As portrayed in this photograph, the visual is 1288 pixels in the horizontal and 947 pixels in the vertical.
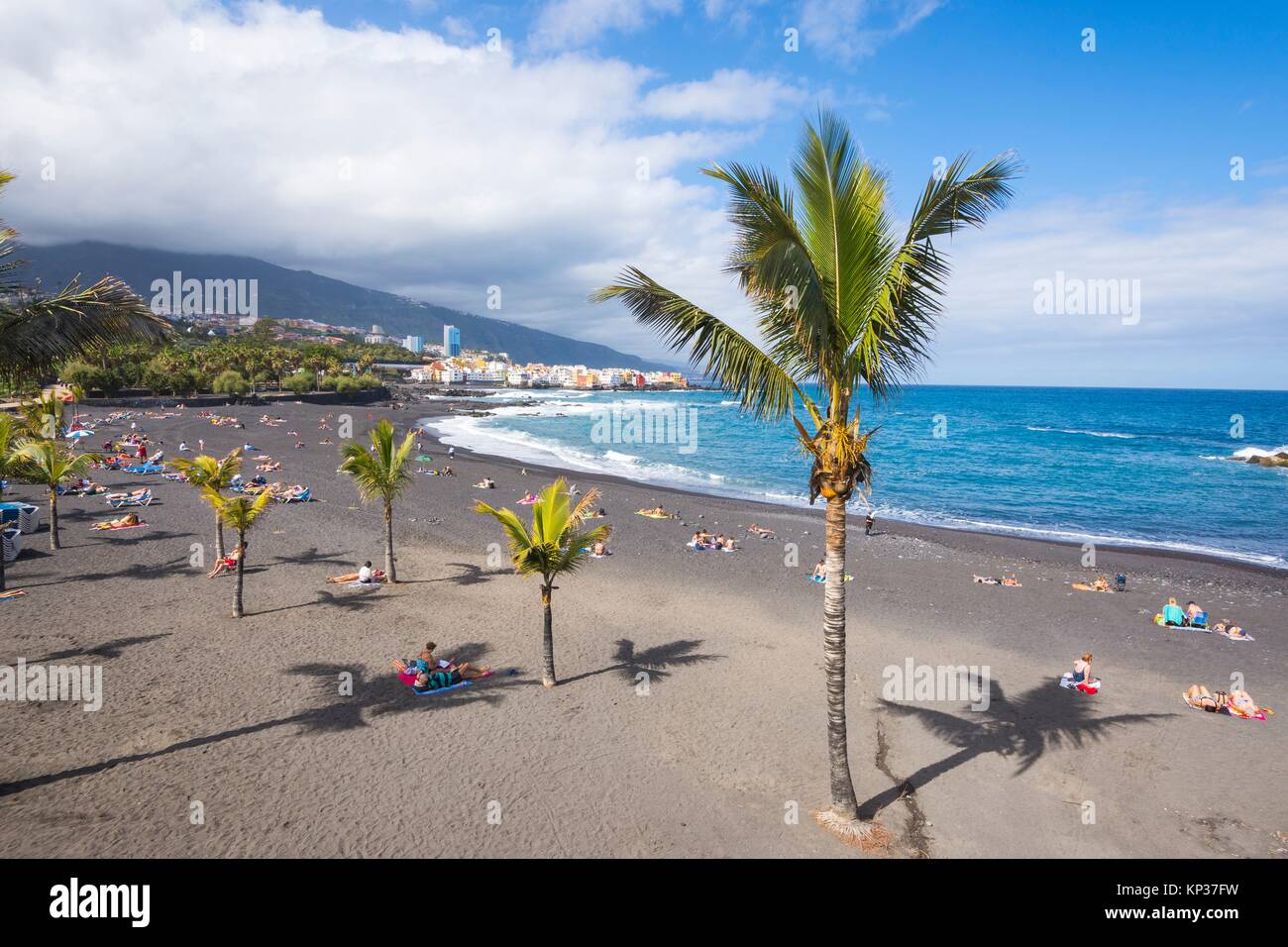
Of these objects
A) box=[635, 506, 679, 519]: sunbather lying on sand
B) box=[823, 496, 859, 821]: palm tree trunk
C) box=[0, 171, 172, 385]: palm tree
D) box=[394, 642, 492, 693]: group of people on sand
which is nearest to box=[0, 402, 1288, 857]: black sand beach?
box=[394, 642, 492, 693]: group of people on sand

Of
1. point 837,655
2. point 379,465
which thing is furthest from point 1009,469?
point 837,655

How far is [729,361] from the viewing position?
609cm

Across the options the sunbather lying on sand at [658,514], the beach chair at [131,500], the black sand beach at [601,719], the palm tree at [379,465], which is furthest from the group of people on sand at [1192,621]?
the beach chair at [131,500]

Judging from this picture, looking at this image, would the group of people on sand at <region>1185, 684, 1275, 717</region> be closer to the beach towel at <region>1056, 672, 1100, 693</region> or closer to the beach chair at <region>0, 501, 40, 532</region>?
the beach towel at <region>1056, 672, 1100, 693</region>

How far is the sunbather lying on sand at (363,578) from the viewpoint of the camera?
1559cm

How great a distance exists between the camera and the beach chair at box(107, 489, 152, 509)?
22.3 m

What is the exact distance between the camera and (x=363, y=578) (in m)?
15.6

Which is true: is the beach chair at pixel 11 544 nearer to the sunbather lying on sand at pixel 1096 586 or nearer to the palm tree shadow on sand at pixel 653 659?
the palm tree shadow on sand at pixel 653 659

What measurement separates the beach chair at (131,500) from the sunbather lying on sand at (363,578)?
12.7 metres

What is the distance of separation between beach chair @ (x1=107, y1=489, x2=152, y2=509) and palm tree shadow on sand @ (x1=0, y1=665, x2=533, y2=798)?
57.5 ft
